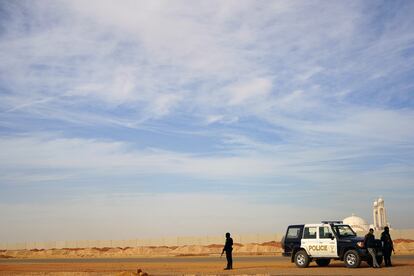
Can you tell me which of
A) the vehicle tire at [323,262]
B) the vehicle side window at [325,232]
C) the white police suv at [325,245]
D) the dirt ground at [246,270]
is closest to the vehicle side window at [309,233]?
the white police suv at [325,245]

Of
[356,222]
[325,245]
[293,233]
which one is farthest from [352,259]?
[356,222]

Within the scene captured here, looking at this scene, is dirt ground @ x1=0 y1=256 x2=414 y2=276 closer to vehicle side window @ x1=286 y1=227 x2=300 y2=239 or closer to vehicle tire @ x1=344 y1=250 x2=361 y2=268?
vehicle tire @ x1=344 y1=250 x2=361 y2=268

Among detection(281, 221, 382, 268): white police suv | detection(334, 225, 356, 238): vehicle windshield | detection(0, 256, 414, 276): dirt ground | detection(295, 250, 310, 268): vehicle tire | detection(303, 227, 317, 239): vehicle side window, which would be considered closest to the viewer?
detection(0, 256, 414, 276): dirt ground

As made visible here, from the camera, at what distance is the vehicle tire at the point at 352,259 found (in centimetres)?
2717

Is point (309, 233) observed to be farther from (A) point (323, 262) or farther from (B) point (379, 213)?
(B) point (379, 213)

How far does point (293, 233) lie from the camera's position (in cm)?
3022

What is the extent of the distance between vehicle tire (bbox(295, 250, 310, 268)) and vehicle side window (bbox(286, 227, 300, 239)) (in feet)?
2.83

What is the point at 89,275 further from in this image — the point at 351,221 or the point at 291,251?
the point at 351,221

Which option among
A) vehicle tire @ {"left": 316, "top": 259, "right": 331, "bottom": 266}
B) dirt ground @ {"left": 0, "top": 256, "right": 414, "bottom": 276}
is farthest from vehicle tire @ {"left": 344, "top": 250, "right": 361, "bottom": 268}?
vehicle tire @ {"left": 316, "top": 259, "right": 331, "bottom": 266}

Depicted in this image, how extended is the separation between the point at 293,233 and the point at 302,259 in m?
1.56

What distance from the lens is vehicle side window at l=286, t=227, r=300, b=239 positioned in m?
30.0

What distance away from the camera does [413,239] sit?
8162cm

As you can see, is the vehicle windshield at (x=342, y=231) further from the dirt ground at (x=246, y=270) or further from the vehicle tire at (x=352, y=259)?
the dirt ground at (x=246, y=270)

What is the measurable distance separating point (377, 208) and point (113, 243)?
→ 50.6 metres
